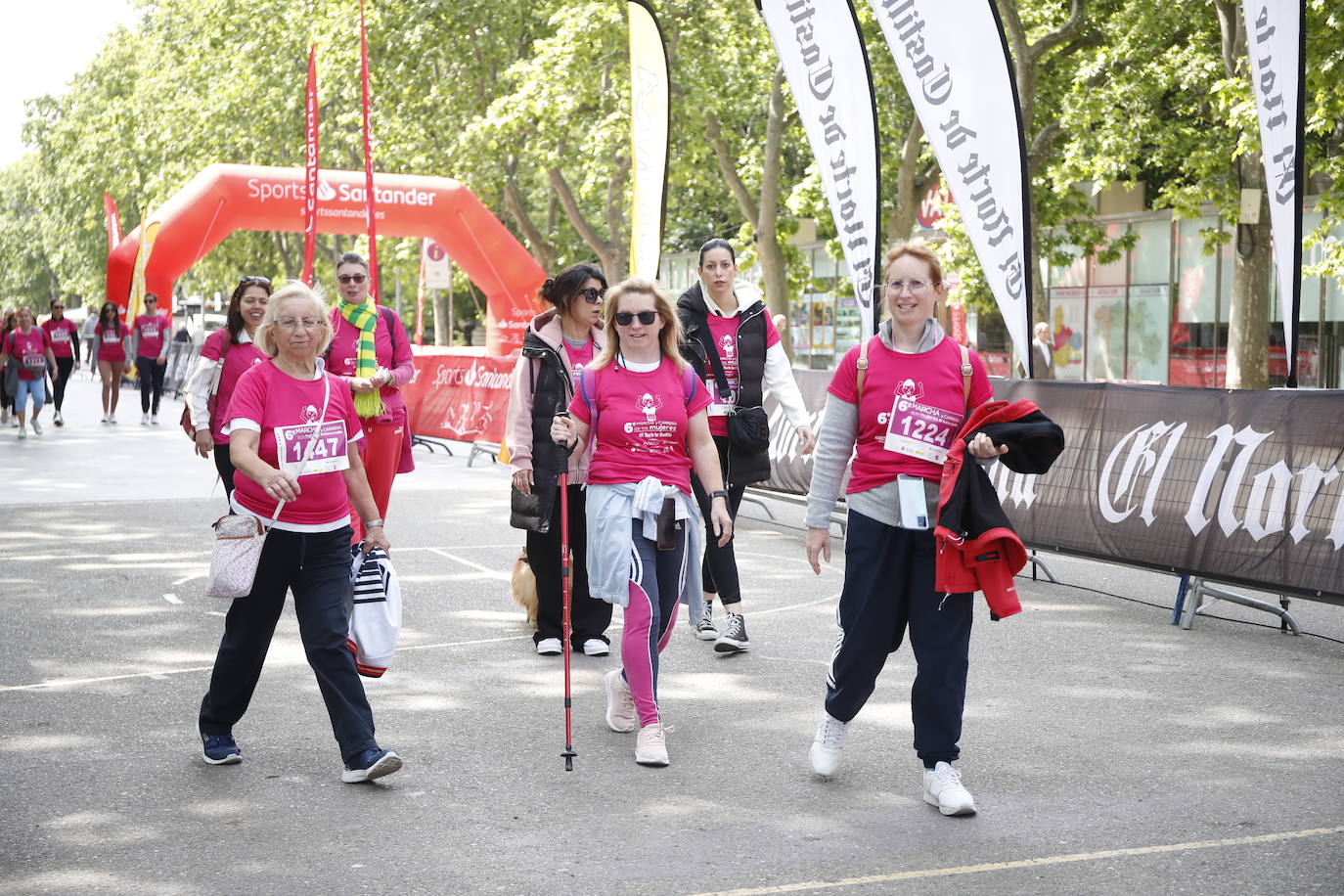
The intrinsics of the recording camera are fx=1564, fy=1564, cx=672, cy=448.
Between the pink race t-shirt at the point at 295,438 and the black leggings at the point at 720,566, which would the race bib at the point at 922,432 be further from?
the black leggings at the point at 720,566

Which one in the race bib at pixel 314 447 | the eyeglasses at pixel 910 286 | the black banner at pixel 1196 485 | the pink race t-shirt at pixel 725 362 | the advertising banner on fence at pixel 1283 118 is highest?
the advertising banner on fence at pixel 1283 118

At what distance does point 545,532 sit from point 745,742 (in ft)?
5.88

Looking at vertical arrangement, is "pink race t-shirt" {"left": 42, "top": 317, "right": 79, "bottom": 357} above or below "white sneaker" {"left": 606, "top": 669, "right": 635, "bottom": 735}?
above

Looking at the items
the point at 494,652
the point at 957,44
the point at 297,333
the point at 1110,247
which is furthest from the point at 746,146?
the point at 297,333

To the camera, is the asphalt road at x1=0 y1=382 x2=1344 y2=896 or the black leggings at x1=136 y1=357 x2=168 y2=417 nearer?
the asphalt road at x1=0 y1=382 x2=1344 y2=896

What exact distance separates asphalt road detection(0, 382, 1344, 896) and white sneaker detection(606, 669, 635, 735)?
3.2 inches

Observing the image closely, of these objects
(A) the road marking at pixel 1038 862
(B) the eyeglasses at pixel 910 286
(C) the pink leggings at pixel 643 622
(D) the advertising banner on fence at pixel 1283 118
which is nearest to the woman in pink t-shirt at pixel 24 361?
(D) the advertising banner on fence at pixel 1283 118

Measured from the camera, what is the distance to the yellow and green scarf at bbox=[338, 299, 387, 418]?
8273 mm

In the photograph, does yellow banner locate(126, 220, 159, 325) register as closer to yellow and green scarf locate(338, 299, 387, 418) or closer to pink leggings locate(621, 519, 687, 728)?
yellow and green scarf locate(338, 299, 387, 418)

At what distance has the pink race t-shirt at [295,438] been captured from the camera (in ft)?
17.1

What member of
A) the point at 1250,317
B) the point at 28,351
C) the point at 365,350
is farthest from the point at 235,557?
the point at 28,351

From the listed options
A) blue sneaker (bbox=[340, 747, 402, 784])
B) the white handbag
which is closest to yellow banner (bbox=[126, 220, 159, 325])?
the white handbag

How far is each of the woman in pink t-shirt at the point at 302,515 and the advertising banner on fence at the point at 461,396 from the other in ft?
42.3

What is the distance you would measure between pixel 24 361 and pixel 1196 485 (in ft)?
54.7
